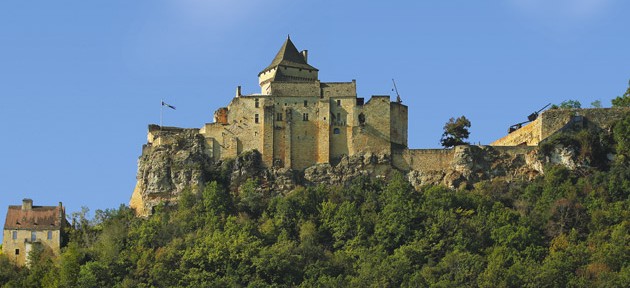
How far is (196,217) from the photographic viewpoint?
83312mm

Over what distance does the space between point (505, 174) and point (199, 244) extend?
53.8 feet

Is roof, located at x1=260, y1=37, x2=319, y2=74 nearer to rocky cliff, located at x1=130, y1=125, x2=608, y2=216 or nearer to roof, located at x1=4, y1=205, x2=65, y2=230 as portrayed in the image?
rocky cliff, located at x1=130, y1=125, x2=608, y2=216

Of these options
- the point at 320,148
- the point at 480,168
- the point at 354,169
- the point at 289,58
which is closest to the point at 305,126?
the point at 320,148

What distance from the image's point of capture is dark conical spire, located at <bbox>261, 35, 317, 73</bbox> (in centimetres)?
8875

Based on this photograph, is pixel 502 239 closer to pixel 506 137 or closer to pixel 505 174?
pixel 505 174

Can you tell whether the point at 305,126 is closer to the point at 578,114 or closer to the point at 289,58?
the point at 289,58

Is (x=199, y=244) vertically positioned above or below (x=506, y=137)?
below

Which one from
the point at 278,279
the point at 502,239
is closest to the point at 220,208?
the point at 278,279

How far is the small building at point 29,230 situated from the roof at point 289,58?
13972 millimetres

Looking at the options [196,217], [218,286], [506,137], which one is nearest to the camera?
[218,286]

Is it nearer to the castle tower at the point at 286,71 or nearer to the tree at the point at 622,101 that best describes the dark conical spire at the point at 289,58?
the castle tower at the point at 286,71

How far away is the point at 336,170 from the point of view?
85.6 m

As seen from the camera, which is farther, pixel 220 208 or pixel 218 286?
pixel 220 208

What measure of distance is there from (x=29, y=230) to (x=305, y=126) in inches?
588
